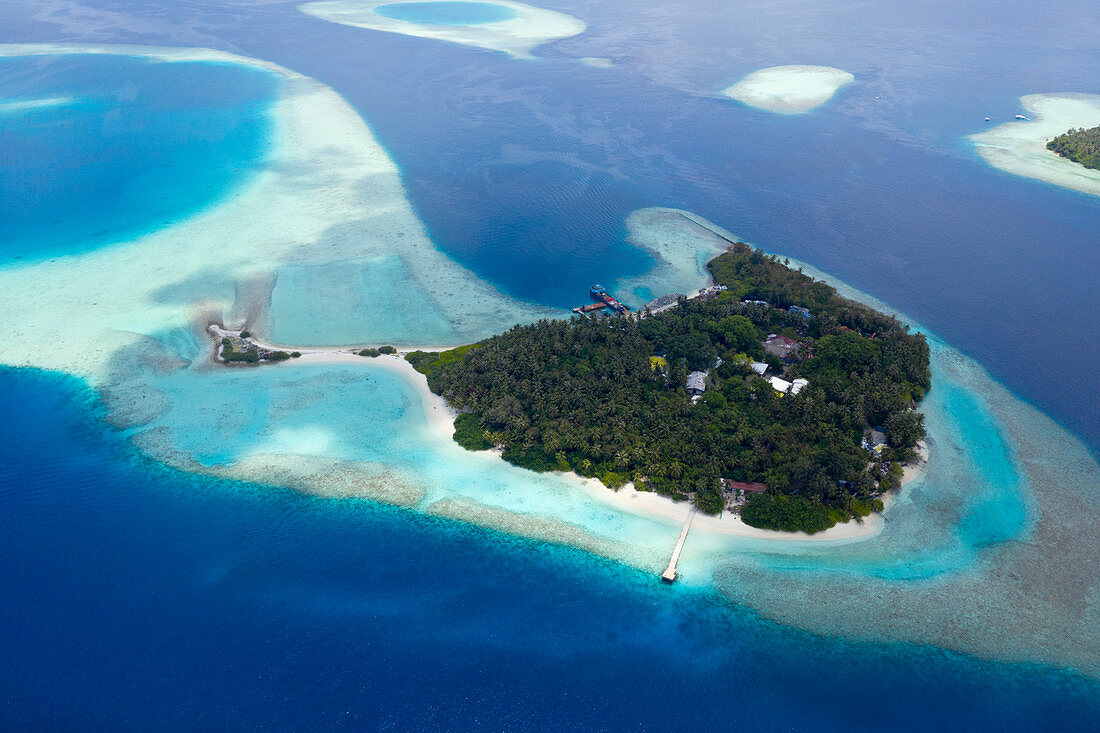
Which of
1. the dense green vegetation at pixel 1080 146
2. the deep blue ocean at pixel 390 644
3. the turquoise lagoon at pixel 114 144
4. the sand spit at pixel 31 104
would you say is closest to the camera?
the deep blue ocean at pixel 390 644

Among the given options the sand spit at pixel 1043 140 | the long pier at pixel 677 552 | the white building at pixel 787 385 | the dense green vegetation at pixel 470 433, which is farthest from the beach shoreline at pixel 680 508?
the sand spit at pixel 1043 140

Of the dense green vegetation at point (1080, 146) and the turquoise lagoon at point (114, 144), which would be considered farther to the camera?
the dense green vegetation at point (1080, 146)

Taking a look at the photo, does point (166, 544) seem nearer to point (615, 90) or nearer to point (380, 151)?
point (380, 151)

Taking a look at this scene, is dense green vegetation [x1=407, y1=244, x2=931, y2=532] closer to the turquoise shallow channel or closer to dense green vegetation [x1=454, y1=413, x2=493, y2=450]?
dense green vegetation [x1=454, y1=413, x2=493, y2=450]

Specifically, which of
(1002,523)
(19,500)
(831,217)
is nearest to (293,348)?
(19,500)

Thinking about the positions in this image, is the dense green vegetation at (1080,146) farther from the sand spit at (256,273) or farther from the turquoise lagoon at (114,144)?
the turquoise lagoon at (114,144)
